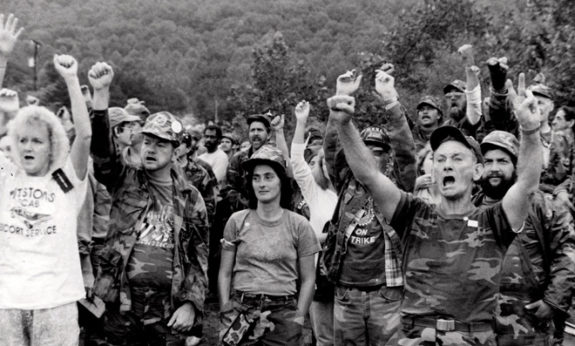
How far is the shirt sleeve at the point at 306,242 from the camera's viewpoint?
5473mm

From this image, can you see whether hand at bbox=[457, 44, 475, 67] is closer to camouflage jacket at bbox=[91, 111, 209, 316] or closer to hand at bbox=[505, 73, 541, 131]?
hand at bbox=[505, 73, 541, 131]

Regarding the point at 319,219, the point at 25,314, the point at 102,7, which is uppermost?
the point at 102,7

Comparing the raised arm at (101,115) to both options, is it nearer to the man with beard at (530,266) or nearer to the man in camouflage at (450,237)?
the man in camouflage at (450,237)

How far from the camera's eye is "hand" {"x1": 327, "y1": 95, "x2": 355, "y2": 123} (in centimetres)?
388

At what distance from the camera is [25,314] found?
171 inches

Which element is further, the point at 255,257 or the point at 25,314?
the point at 255,257

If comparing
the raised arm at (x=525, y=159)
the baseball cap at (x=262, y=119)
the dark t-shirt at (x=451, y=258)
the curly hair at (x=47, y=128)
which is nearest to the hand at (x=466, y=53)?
the raised arm at (x=525, y=159)

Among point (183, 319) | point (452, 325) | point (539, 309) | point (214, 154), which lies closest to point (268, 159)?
point (183, 319)

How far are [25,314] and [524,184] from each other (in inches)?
121

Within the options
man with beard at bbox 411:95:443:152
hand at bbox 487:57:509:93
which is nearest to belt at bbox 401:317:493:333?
hand at bbox 487:57:509:93

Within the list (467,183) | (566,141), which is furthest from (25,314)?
(566,141)

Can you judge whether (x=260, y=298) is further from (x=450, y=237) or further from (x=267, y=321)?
(x=450, y=237)

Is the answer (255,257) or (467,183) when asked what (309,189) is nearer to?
(255,257)

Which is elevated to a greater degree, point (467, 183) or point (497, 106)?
point (497, 106)
